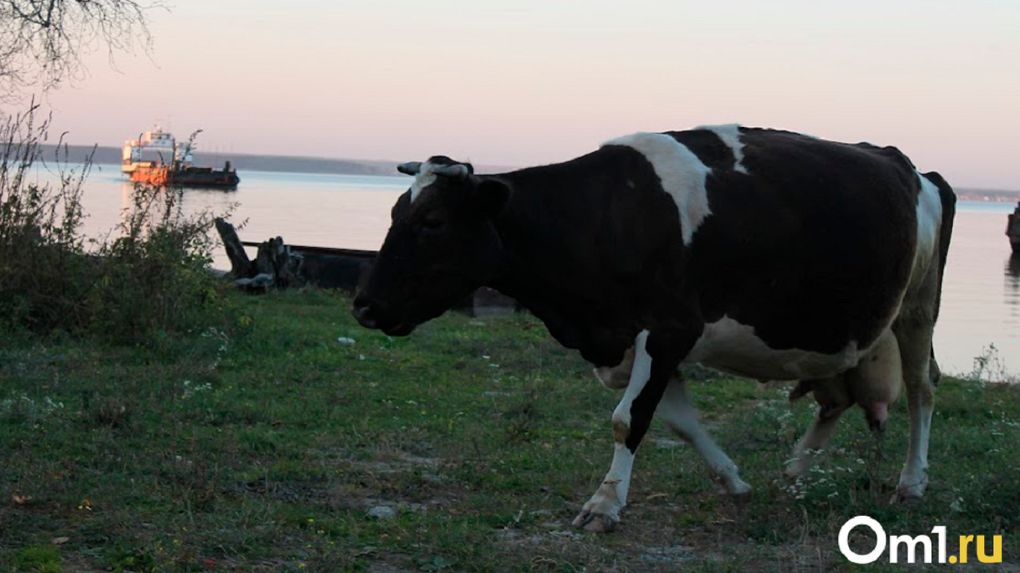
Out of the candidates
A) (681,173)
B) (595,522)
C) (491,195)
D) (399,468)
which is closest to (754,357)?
(681,173)

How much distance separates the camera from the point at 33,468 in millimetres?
6871

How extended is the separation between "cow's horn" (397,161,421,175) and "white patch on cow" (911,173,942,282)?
115 inches

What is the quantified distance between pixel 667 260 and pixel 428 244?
1187 millimetres

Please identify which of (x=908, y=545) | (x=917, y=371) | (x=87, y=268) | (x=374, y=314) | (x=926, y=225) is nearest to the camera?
(x=908, y=545)

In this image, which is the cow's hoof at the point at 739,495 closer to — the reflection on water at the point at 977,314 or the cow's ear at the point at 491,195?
the cow's ear at the point at 491,195

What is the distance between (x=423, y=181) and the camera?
6.55 m

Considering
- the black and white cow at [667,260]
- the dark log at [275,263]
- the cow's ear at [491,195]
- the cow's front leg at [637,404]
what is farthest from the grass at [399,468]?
the dark log at [275,263]

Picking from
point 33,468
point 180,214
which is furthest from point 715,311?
point 180,214

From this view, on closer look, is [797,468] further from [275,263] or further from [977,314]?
[977,314]

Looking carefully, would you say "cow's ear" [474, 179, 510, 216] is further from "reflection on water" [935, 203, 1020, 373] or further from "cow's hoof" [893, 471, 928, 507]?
"reflection on water" [935, 203, 1020, 373]

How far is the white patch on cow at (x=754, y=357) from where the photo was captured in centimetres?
680

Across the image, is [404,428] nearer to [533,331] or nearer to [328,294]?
[533,331]

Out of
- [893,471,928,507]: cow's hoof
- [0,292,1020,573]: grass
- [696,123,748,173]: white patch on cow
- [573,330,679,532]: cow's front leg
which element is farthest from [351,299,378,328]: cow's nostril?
[893,471,928,507]: cow's hoof

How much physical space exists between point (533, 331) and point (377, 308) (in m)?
9.00
